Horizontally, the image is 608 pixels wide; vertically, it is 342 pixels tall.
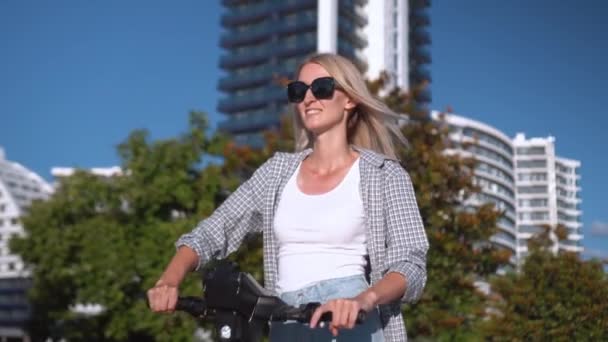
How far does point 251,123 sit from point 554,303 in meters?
88.7

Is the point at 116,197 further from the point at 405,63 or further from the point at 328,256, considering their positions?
the point at 405,63

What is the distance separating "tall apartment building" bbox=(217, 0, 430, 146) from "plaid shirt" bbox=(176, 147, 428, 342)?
100m

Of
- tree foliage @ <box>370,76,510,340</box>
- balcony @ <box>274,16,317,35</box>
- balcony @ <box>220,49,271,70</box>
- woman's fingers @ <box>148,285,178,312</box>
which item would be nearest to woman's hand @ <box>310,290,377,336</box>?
woman's fingers @ <box>148,285,178,312</box>

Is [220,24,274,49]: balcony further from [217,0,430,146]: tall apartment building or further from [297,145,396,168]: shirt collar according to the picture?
[297,145,396,168]: shirt collar

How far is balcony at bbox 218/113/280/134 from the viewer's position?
10571cm

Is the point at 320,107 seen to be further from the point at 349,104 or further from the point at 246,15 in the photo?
the point at 246,15

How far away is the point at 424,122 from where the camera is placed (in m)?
23.3

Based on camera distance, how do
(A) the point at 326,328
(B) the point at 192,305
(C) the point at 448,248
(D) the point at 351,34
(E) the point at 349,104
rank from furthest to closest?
(D) the point at 351,34
(C) the point at 448,248
(E) the point at 349,104
(A) the point at 326,328
(B) the point at 192,305

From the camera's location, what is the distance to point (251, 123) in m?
108

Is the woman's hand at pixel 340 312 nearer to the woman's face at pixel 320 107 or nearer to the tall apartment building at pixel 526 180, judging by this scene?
the woman's face at pixel 320 107

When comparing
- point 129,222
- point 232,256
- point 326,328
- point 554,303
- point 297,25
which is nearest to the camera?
point 326,328

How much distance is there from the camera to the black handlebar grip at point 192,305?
Result: 281cm

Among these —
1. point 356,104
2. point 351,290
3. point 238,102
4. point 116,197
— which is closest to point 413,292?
point 351,290

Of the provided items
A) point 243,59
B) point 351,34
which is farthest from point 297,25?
point 243,59
